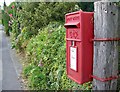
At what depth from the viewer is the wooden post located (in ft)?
6.15

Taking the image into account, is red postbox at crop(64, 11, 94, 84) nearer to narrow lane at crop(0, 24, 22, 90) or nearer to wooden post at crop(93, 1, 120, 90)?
wooden post at crop(93, 1, 120, 90)

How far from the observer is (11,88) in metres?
5.77

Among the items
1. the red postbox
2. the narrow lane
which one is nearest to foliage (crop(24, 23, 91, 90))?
the narrow lane

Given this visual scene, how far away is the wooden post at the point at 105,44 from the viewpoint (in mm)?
1873

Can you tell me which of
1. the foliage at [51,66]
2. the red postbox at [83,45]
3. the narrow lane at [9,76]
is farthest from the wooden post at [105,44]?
the narrow lane at [9,76]

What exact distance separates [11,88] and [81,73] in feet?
13.5

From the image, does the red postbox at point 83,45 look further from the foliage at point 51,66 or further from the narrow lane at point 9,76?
the narrow lane at point 9,76

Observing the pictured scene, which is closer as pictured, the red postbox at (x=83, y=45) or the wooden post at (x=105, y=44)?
the wooden post at (x=105, y=44)

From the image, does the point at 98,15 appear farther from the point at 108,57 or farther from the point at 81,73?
the point at 81,73

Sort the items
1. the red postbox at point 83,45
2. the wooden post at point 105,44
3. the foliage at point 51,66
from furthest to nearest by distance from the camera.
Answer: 1. the foliage at point 51,66
2. the red postbox at point 83,45
3. the wooden post at point 105,44

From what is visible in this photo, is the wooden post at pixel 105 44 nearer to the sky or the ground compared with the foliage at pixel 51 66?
nearer to the sky

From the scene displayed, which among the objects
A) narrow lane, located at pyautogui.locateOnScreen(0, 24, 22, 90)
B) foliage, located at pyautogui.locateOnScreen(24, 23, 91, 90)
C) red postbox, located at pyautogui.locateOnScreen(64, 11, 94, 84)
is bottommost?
narrow lane, located at pyautogui.locateOnScreen(0, 24, 22, 90)

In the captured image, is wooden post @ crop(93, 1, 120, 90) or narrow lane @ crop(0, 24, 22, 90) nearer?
wooden post @ crop(93, 1, 120, 90)

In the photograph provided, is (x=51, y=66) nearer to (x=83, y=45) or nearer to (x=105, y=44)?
(x=83, y=45)
